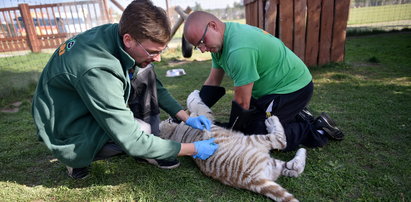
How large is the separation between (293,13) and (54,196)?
5.54 metres

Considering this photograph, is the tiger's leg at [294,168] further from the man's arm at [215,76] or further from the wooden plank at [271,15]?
the wooden plank at [271,15]

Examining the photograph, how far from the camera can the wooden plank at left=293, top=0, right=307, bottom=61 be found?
5574 mm

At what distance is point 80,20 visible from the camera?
10273 mm

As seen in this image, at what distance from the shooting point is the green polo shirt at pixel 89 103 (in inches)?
75.8

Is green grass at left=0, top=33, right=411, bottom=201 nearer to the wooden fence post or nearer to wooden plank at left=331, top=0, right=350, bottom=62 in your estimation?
wooden plank at left=331, top=0, right=350, bottom=62

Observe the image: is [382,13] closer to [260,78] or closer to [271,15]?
[271,15]

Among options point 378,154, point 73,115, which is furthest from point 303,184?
point 73,115

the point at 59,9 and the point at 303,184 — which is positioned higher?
the point at 59,9

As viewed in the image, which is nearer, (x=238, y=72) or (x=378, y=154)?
(x=238, y=72)

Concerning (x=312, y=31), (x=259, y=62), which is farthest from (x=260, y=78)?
(x=312, y=31)

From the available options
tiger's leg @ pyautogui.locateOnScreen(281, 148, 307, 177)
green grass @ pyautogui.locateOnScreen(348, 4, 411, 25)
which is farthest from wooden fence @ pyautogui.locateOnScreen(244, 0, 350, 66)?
green grass @ pyautogui.locateOnScreen(348, 4, 411, 25)

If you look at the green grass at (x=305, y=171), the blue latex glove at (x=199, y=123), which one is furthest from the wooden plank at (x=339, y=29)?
the blue latex glove at (x=199, y=123)

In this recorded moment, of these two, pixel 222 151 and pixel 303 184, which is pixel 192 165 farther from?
pixel 303 184

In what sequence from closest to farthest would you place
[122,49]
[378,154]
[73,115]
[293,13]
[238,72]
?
[122,49]
[73,115]
[238,72]
[378,154]
[293,13]
